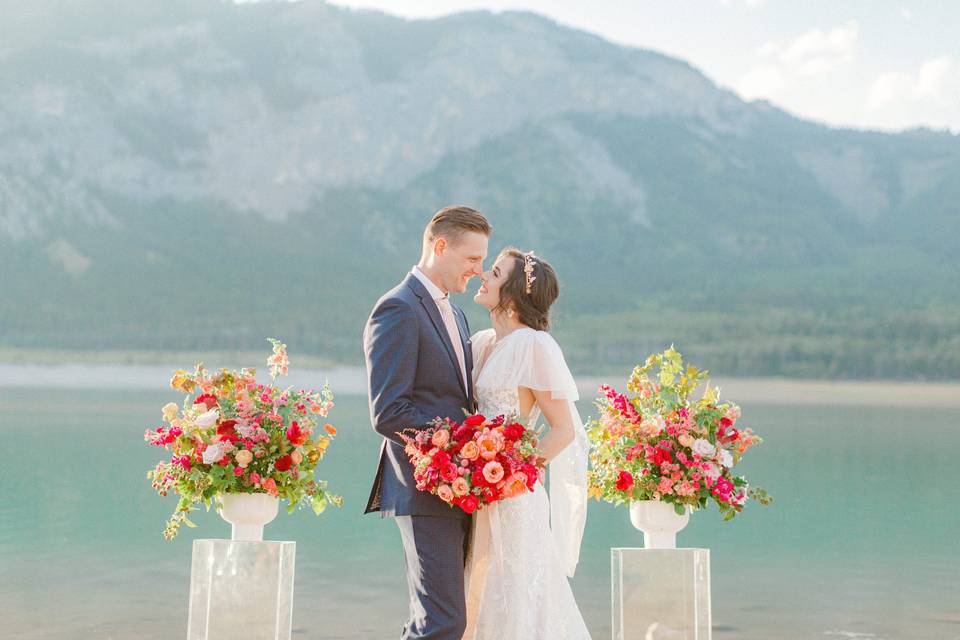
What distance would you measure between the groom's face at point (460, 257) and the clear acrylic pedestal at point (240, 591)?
3.80 feet

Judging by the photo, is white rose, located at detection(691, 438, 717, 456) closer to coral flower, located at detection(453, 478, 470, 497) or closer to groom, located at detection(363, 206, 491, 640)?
groom, located at detection(363, 206, 491, 640)

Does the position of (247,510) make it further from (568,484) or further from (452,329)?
(568,484)

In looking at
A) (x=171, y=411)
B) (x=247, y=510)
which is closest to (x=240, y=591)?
(x=247, y=510)

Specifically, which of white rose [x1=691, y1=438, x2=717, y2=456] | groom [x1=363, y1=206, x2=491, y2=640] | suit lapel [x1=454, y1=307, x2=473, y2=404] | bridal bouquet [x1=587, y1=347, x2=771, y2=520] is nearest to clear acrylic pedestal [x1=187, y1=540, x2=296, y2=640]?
groom [x1=363, y1=206, x2=491, y2=640]

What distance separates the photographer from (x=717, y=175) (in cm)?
14575

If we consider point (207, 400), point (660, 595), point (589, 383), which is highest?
point (589, 383)

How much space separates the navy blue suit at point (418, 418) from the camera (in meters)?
4.46

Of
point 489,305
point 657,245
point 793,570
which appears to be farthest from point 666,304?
point 489,305

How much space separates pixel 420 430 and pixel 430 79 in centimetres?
14959

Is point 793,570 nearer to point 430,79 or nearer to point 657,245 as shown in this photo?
point 657,245

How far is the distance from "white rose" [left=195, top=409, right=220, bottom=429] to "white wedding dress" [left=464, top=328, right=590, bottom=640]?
40.4 inches

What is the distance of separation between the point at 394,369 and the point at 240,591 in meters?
1.11

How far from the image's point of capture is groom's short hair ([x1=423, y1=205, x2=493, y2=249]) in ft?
15.3

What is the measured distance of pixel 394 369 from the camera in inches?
177
